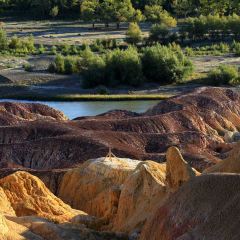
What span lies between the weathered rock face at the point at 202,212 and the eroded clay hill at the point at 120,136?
17.6m

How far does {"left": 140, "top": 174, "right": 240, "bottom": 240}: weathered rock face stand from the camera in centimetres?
1891

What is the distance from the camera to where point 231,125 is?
64875 mm

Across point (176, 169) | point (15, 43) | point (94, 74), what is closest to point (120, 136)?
point (176, 169)

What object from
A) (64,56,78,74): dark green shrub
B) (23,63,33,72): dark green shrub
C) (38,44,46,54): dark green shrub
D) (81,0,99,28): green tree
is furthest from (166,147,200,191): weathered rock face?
(81,0,99,28): green tree

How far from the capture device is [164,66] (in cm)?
11038

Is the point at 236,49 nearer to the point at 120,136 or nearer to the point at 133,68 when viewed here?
the point at 133,68

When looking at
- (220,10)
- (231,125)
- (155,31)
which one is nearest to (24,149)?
(231,125)

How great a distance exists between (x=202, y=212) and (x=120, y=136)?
A: 28.4 metres

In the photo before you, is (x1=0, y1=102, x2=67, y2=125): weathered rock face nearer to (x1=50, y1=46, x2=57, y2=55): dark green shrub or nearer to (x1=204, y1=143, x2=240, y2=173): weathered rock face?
(x1=204, y1=143, x2=240, y2=173): weathered rock face

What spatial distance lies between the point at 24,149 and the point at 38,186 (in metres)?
16.1

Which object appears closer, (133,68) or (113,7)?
(133,68)

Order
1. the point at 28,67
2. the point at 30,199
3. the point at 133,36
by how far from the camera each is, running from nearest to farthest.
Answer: the point at 30,199, the point at 28,67, the point at 133,36

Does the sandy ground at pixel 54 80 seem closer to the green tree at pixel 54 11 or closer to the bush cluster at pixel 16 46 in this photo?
the bush cluster at pixel 16 46

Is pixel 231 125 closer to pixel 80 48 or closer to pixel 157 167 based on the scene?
pixel 157 167
